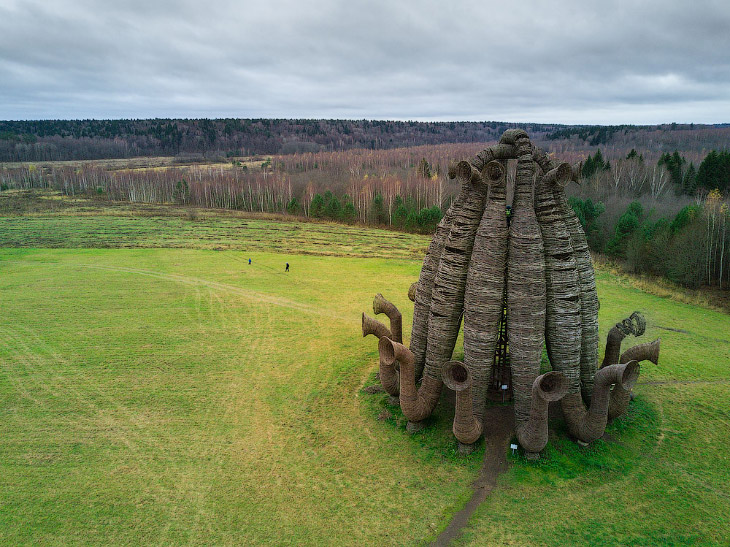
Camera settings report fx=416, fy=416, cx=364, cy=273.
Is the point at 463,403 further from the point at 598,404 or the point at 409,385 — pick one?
the point at 598,404

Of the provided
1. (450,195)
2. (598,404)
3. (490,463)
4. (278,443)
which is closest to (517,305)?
(598,404)

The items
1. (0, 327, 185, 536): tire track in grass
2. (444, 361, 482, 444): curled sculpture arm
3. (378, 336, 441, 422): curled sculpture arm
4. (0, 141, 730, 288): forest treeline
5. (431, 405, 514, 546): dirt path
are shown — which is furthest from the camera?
(0, 141, 730, 288): forest treeline

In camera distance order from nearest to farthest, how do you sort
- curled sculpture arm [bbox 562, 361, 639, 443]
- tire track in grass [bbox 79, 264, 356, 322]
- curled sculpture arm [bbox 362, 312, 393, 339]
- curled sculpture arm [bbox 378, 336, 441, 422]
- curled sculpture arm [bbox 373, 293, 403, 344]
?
1. curled sculpture arm [bbox 562, 361, 639, 443]
2. curled sculpture arm [bbox 378, 336, 441, 422]
3. curled sculpture arm [bbox 362, 312, 393, 339]
4. curled sculpture arm [bbox 373, 293, 403, 344]
5. tire track in grass [bbox 79, 264, 356, 322]

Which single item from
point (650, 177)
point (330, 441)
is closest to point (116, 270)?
point (330, 441)

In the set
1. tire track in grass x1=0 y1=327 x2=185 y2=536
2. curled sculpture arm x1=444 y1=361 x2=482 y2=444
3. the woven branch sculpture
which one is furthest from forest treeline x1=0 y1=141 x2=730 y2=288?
tire track in grass x1=0 y1=327 x2=185 y2=536

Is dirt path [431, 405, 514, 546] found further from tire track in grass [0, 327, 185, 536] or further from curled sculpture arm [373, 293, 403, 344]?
tire track in grass [0, 327, 185, 536]

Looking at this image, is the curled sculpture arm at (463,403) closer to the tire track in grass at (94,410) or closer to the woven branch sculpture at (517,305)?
the woven branch sculpture at (517,305)

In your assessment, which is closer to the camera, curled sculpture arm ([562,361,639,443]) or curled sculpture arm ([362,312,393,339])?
curled sculpture arm ([562,361,639,443])
